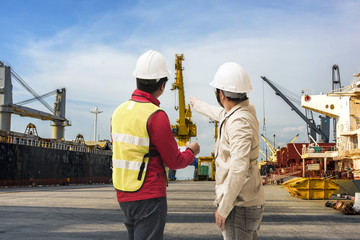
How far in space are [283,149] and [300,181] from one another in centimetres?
3336

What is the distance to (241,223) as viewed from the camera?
9.09 feet

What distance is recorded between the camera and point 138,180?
2.68 metres

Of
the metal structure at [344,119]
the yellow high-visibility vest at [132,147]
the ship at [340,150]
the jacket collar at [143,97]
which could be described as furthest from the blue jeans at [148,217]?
the metal structure at [344,119]

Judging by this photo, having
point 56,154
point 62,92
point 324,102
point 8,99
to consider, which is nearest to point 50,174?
point 56,154

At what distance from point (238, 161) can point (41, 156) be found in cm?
3463

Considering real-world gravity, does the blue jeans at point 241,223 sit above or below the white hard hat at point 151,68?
below

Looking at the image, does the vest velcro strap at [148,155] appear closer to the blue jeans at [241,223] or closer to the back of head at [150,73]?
the back of head at [150,73]

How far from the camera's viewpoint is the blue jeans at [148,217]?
2.66 meters

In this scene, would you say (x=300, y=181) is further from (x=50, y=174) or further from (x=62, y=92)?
(x=62, y=92)

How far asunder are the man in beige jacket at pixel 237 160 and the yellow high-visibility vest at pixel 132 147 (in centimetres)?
53

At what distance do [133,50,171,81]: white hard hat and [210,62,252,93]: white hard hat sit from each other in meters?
0.39

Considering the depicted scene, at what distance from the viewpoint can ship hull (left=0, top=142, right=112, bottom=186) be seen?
98.0ft

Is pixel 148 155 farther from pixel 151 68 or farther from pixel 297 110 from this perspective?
pixel 297 110

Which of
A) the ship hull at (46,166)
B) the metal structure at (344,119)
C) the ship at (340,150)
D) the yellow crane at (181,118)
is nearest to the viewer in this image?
the ship at (340,150)
